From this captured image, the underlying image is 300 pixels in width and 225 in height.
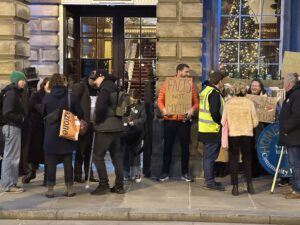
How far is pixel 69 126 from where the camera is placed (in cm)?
874

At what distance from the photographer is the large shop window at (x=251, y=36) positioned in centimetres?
1220

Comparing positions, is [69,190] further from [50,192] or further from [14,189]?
[14,189]

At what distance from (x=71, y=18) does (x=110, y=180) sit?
7565 millimetres

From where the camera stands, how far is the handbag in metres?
8.70

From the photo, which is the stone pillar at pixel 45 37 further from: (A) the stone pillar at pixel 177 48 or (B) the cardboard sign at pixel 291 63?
(B) the cardboard sign at pixel 291 63

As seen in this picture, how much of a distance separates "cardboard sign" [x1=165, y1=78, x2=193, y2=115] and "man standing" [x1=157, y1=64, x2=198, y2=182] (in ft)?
0.23

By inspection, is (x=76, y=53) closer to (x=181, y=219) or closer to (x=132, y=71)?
(x=132, y=71)

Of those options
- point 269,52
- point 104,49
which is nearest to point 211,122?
point 269,52

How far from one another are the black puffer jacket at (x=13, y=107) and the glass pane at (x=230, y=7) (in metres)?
5.00

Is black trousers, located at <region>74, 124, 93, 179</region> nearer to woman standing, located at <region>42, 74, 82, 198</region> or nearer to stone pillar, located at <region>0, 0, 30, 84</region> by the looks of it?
woman standing, located at <region>42, 74, 82, 198</region>

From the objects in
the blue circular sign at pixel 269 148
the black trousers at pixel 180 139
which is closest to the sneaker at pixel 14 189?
the black trousers at pixel 180 139

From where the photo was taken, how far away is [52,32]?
15938mm

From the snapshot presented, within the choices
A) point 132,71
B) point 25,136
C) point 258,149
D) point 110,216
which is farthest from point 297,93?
point 132,71

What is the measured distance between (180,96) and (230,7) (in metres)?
3.04
